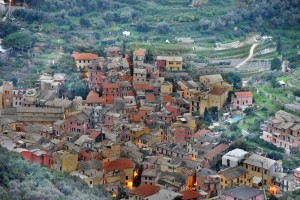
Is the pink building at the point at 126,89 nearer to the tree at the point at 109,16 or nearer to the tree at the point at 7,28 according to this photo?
the tree at the point at 7,28

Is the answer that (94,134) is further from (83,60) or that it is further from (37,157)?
(83,60)

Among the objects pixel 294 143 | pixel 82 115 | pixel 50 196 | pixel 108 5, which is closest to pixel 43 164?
pixel 82 115

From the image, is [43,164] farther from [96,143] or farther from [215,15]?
[215,15]

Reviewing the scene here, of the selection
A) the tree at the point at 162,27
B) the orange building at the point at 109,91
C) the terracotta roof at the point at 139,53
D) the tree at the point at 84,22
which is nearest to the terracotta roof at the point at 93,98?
the orange building at the point at 109,91

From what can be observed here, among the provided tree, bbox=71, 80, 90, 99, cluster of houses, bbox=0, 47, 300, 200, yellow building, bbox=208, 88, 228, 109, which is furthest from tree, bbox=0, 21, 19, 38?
yellow building, bbox=208, 88, 228, 109

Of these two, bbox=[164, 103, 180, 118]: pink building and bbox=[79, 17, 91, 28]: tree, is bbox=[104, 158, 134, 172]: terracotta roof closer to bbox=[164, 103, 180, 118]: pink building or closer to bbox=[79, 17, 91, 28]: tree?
bbox=[164, 103, 180, 118]: pink building
